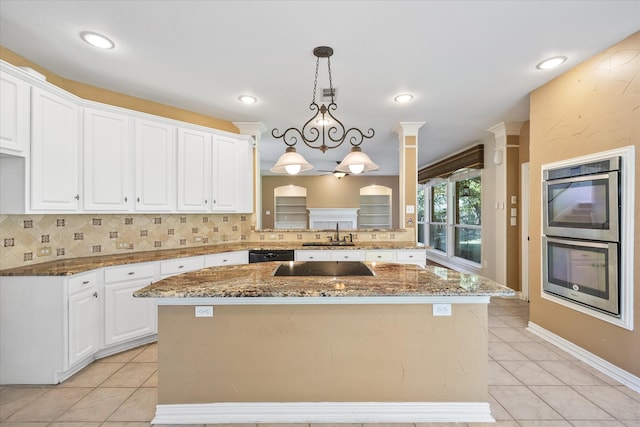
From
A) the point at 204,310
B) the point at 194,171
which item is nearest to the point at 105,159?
the point at 194,171

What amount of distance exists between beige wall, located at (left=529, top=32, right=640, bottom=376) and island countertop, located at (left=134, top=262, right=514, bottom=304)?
1467mm

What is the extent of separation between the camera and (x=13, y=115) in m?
2.16

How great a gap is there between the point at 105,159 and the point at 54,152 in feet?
1.41

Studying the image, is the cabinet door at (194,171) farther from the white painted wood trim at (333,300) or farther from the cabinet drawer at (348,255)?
the white painted wood trim at (333,300)

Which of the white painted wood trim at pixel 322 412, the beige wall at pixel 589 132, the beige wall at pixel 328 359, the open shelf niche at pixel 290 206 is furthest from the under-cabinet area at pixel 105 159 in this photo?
the open shelf niche at pixel 290 206

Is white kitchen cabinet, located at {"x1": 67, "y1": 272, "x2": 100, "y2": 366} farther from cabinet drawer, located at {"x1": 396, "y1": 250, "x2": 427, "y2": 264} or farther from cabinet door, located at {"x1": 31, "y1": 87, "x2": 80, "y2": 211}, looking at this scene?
cabinet drawer, located at {"x1": 396, "y1": 250, "x2": 427, "y2": 264}

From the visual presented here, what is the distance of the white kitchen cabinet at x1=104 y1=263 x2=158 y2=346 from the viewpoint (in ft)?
8.66

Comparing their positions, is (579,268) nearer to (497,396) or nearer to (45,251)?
(497,396)

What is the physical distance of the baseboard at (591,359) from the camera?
2201mm

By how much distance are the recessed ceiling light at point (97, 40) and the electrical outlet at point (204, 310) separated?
83.2 inches

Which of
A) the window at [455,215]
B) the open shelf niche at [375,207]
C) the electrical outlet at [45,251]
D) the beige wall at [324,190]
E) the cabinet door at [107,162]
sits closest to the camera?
the electrical outlet at [45,251]

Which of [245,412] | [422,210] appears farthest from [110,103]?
[422,210]

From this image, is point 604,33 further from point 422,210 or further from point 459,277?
point 422,210

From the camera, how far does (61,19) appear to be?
2021 millimetres
